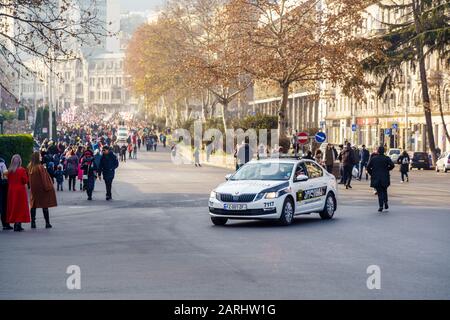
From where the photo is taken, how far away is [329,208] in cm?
2638

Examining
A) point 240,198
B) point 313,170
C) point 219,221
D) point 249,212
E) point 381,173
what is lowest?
point 219,221

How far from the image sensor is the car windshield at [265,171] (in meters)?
24.8

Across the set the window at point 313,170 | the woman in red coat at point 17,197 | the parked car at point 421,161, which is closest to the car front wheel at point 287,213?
the window at point 313,170

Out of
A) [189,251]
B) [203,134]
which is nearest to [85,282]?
[189,251]

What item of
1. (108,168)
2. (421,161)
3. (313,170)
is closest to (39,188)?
(313,170)

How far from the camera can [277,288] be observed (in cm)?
1317

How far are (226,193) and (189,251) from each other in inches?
229

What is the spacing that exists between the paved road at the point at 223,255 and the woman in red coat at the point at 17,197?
493mm

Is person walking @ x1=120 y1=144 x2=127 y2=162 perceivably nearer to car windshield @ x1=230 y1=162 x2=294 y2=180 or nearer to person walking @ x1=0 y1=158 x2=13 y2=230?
car windshield @ x1=230 y1=162 x2=294 y2=180

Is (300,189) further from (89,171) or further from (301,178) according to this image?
(89,171)

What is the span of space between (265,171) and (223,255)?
779 cm

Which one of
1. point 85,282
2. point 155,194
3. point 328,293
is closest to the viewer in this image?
point 328,293

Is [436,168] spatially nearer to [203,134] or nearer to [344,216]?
[203,134]

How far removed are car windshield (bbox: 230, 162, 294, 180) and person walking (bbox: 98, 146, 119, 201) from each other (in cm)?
1101
